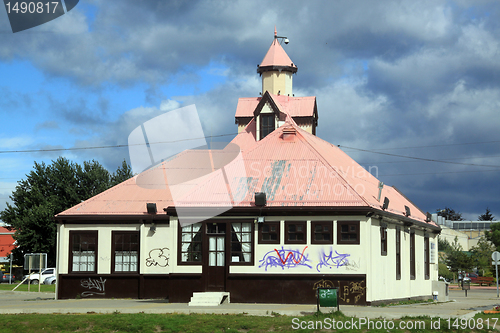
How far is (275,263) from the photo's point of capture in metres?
22.1

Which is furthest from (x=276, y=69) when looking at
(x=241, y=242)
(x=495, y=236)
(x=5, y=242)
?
(x=5, y=242)

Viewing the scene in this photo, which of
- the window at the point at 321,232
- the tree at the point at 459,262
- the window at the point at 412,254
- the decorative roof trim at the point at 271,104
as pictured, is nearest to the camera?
the window at the point at 321,232

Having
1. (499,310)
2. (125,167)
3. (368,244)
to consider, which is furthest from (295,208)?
(125,167)

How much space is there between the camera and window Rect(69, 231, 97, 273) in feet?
84.8

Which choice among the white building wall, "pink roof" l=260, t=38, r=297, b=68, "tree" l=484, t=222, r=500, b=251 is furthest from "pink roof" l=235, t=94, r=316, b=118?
"tree" l=484, t=222, r=500, b=251

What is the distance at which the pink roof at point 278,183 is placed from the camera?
2256 centimetres

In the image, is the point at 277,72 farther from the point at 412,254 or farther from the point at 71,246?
the point at 71,246

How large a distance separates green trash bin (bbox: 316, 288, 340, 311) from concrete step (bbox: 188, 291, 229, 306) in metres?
5.10

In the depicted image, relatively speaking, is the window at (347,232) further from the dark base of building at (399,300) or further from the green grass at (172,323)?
the green grass at (172,323)

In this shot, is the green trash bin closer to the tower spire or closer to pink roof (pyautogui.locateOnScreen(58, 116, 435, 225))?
pink roof (pyautogui.locateOnScreen(58, 116, 435, 225))

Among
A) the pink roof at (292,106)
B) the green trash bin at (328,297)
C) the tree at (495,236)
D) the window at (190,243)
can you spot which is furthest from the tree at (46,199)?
the tree at (495,236)

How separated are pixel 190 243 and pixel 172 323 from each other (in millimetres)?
7622

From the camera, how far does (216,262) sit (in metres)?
22.7

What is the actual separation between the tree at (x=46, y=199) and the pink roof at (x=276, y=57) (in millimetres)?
23292
